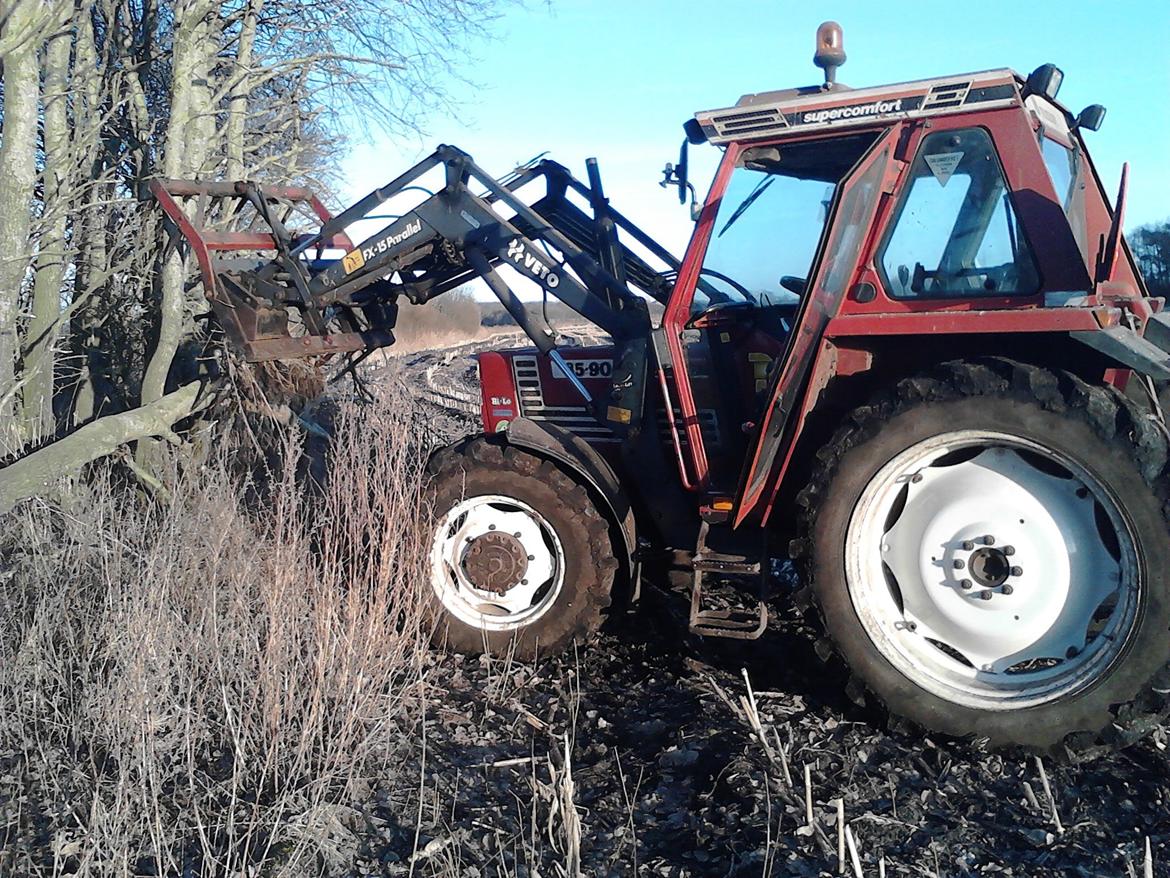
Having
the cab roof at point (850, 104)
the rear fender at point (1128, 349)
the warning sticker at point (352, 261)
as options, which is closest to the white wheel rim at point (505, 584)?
the warning sticker at point (352, 261)

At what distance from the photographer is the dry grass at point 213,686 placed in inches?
127

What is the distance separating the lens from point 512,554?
4.91 m

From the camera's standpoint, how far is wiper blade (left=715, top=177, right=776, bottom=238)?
4699 mm

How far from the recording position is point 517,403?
18.1 ft

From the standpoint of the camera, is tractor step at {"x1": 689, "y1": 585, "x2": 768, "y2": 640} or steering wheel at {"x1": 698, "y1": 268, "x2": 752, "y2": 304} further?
steering wheel at {"x1": 698, "y1": 268, "x2": 752, "y2": 304}

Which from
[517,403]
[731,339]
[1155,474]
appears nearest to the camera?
[1155,474]

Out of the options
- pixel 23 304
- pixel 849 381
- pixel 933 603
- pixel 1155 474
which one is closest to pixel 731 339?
pixel 849 381

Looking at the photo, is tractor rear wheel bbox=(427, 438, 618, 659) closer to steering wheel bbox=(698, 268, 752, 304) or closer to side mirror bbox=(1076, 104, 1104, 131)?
steering wheel bbox=(698, 268, 752, 304)

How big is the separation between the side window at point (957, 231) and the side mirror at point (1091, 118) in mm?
863

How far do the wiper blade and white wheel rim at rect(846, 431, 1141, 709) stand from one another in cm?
156

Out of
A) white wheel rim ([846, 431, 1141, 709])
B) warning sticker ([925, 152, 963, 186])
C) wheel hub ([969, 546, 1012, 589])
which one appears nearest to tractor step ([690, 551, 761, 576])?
white wheel rim ([846, 431, 1141, 709])

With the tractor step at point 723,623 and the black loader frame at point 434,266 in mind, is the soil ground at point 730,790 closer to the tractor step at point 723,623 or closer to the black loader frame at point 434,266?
the tractor step at point 723,623

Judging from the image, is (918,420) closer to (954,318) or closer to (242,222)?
(954,318)

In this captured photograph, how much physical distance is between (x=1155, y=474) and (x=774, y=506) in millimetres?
1587
